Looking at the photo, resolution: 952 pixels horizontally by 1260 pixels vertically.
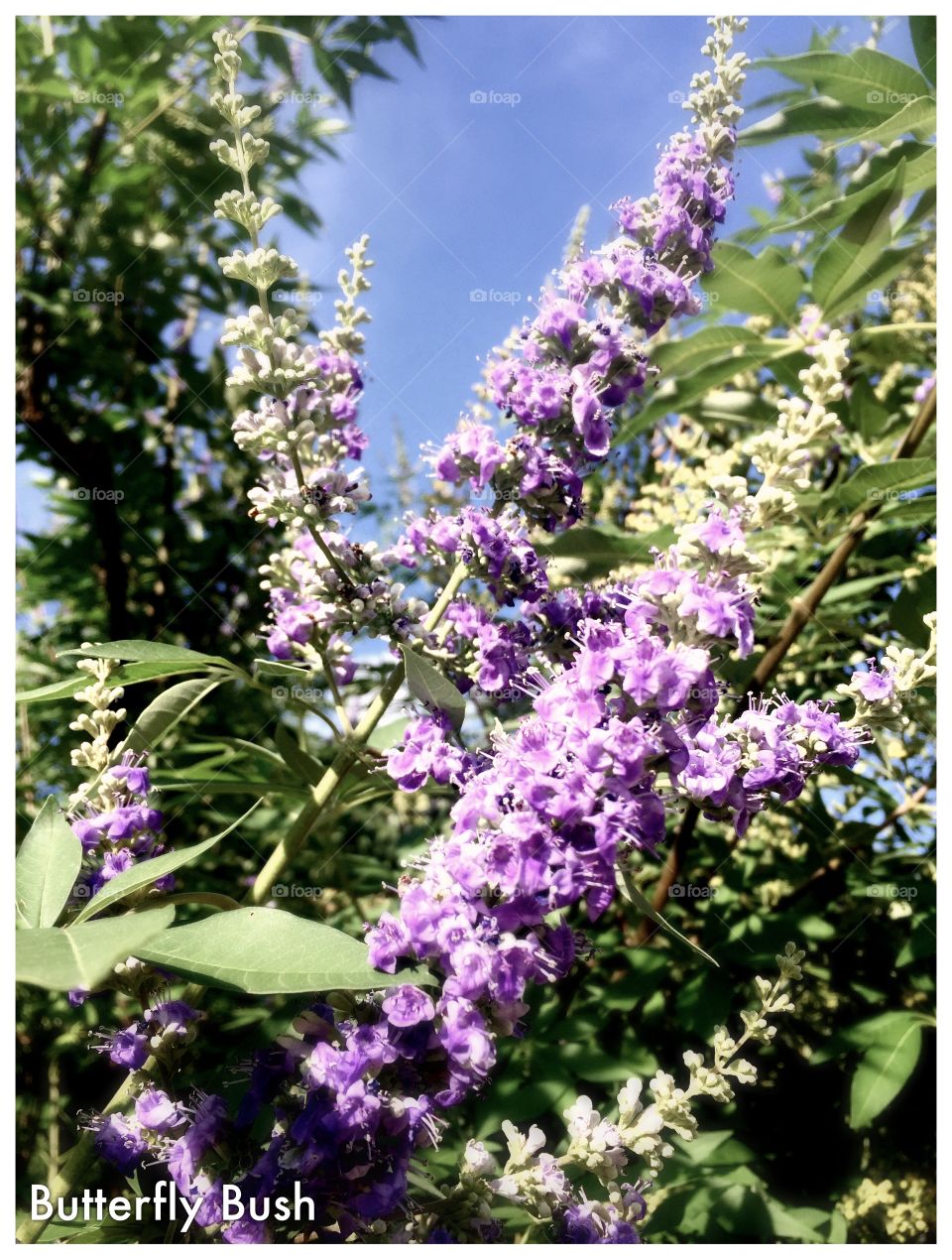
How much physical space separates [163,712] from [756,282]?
5.23 feet

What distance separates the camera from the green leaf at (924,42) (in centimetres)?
198

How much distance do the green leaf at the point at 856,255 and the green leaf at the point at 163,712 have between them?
4.79 feet

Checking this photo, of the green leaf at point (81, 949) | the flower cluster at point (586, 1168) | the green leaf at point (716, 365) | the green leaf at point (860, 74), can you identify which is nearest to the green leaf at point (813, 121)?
the green leaf at point (860, 74)

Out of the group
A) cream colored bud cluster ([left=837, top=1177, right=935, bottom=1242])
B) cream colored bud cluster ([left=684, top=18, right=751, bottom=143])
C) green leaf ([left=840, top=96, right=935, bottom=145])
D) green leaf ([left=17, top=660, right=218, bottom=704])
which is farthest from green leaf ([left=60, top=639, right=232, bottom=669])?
cream colored bud cluster ([left=837, top=1177, right=935, bottom=1242])

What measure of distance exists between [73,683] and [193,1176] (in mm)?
737

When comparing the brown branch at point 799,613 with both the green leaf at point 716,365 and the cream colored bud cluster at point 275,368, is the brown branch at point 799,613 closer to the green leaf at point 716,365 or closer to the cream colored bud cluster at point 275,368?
the green leaf at point 716,365

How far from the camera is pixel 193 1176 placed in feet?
4.20

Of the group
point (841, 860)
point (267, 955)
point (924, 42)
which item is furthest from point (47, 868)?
point (924, 42)

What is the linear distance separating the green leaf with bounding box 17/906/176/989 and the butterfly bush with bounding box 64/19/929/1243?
0.32m

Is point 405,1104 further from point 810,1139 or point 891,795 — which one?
point 891,795

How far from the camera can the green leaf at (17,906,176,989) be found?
80 cm

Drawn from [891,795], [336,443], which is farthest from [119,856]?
[891,795]

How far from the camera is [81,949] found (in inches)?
35.0

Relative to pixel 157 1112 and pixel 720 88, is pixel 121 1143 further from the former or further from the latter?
pixel 720 88
